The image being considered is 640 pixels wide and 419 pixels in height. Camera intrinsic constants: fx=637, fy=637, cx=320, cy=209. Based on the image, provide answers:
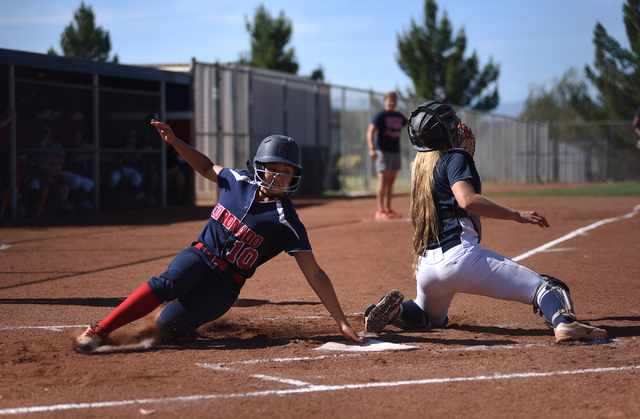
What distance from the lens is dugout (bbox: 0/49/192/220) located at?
11656 millimetres

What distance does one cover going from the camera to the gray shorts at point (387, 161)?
11914 mm

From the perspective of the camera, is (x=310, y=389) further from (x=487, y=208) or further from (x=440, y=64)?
(x=440, y=64)

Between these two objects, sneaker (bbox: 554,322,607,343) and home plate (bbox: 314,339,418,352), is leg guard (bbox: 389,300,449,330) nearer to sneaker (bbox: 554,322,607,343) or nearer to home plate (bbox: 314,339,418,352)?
home plate (bbox: 314,339,418,352)

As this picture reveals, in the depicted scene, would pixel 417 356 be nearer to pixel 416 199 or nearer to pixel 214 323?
pixel 416 199

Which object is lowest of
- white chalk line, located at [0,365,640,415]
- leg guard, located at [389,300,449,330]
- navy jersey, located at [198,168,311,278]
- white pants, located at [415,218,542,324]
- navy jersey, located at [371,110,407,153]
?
white chalk line, located at [0,365,640,415]

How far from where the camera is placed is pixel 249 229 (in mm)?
4043

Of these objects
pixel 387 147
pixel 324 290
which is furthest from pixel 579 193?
pixel 324 290

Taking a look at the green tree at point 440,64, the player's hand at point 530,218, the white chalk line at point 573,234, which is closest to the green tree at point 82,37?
the green tree at point 440,64

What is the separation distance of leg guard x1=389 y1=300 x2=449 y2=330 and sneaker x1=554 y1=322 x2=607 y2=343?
876 millimetres

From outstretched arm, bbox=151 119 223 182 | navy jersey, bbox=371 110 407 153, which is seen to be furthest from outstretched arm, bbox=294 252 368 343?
navy jersey, bbox=371 110 407 153

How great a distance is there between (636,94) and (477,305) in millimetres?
36549

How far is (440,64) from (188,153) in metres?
41.1

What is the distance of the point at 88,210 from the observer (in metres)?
13.4

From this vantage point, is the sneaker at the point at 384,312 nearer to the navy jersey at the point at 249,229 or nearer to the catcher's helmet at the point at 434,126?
the navy jersey at the point at 249,229
